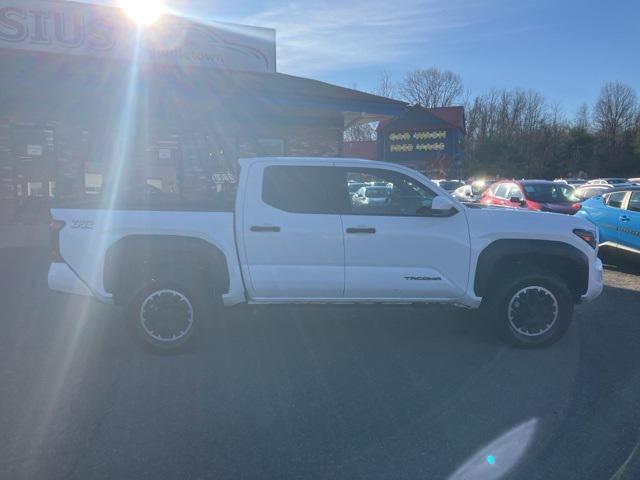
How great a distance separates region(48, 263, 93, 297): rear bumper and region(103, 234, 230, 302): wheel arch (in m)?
0.25

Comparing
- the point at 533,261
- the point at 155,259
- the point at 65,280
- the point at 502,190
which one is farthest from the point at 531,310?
the point at 502,190

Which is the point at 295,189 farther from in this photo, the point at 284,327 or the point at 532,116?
the point at 532,116

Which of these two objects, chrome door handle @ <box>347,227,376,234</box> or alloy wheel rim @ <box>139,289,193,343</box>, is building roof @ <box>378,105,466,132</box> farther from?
alloy wheel rim @ <box>139,289,193,343</box>

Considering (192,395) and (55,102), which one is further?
(55,102)

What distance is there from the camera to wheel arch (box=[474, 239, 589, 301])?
5.30m

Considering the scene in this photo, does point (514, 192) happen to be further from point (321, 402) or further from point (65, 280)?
point (65, 280)

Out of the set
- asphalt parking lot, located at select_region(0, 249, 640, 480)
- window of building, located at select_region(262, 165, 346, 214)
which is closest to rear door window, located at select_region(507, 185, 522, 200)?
asphalt parking lot, located at select_region(0, 249, 640, 480)

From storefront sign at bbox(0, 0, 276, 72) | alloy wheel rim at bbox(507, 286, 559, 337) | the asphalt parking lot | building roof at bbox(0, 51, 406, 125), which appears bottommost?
the asphalt parking lot

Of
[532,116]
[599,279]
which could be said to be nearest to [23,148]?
[599,279]

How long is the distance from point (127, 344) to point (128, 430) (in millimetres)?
1966

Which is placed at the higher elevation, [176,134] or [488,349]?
[176,134]

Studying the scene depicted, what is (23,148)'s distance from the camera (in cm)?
1406

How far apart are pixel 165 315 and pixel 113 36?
11062 mm

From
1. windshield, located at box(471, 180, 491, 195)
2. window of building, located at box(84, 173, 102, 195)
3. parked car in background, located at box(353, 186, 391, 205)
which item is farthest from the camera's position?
windshield, located at box(471, 180, 491, 195)
